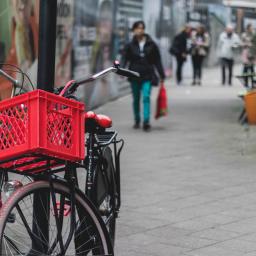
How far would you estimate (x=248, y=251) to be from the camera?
19.2 feet

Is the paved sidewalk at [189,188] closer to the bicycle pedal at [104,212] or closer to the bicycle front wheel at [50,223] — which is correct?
the bicycle pedal at [104,212]

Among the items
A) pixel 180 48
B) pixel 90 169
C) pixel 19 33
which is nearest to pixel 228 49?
pixel 180 48

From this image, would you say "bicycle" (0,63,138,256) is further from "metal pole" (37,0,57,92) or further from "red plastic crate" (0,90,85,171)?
"metal pole" (37,0,57,92)

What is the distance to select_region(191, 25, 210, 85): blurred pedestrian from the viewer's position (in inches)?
979

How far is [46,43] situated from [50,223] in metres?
1.05

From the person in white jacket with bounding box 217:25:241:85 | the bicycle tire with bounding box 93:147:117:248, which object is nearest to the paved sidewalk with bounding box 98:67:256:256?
the bicycle tire with bounding box 93:147:117:248

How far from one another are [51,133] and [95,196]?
973mm

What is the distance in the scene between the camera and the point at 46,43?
189 inches

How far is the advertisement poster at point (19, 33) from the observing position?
11344 millimetres

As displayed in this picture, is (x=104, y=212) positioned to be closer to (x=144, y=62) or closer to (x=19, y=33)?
(x=19, y=33)

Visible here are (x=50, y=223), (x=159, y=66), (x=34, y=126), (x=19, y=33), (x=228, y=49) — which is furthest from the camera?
(x=228, y=49)

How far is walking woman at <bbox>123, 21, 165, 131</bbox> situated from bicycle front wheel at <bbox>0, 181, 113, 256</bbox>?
9067 mm

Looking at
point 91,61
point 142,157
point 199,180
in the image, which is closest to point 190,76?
point 91,61

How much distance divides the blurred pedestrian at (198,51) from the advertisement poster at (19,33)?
12477mm
